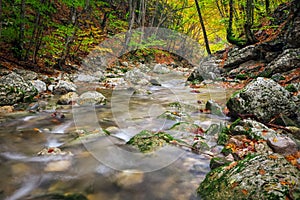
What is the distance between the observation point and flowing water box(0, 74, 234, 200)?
270cm

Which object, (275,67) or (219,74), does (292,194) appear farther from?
(219,74)

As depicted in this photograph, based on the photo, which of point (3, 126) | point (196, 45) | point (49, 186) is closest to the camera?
point (49, 186)

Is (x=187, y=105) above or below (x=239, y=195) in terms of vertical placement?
below

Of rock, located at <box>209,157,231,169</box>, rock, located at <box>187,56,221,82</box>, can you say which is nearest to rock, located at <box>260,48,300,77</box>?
rock, located at <box>187,56,221,82</box>

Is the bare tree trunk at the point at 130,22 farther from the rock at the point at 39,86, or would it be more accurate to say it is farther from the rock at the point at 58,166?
the rock at the point at 58,166

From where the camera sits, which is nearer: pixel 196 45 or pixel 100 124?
pixel 100 124

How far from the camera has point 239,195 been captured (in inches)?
84.9

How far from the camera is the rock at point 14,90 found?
230 inches

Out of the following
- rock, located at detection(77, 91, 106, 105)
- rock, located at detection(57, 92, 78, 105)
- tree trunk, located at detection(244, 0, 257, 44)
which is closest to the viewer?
rock, located at detection(57, 92, 78, 105)

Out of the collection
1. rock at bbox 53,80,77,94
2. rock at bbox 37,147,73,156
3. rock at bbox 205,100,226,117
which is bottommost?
rock at bbox 53,80,77,94

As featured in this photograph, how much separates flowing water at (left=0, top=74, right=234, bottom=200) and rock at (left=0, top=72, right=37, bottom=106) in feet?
2.73

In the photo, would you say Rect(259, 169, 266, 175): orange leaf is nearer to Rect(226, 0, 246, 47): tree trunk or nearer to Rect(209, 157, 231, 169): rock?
Rect(209, 157, 231, 169): rock

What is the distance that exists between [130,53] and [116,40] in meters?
1.59

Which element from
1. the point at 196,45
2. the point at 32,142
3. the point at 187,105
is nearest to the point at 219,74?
the point at 187,105
